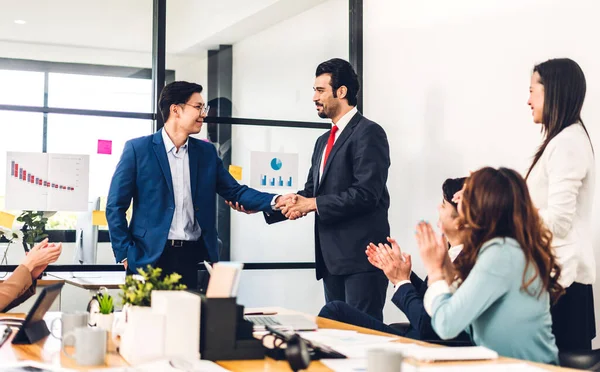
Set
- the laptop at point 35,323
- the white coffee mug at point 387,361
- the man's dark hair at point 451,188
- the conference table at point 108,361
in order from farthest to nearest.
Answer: the man's dark hair at point 451,188, the laptop at point 35,323, the conference table at point 108,361, the white coffee mug at point 387,361

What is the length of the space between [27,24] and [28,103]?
53cm

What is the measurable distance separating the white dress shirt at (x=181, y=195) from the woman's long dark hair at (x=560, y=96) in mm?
1730

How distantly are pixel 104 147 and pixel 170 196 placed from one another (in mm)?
1367

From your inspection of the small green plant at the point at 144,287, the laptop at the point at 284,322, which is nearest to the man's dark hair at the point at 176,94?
the laptop at the point at 284,322

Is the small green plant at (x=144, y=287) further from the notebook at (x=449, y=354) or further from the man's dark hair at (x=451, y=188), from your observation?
the man's dark hair at (x=451, y=188)

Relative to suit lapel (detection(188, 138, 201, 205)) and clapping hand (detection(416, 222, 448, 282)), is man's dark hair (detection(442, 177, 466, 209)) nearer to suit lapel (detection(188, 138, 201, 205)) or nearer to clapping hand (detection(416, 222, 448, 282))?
clapping hand (detection(416, 222, 448, 282))

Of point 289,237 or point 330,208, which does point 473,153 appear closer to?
point 330,208

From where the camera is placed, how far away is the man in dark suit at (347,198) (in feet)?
13.1

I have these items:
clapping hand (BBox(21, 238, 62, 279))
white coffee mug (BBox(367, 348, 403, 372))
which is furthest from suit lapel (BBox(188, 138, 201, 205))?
white coffee mug (BBox(367, 348, 403, 372))

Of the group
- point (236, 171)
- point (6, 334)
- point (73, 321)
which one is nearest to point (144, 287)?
point (73, 321)

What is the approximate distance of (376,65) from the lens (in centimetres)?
576

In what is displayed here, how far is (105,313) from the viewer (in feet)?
8.41

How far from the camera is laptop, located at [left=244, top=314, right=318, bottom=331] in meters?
2.65

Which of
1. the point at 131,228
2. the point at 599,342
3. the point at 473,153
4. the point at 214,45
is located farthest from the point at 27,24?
the point at 599,342
